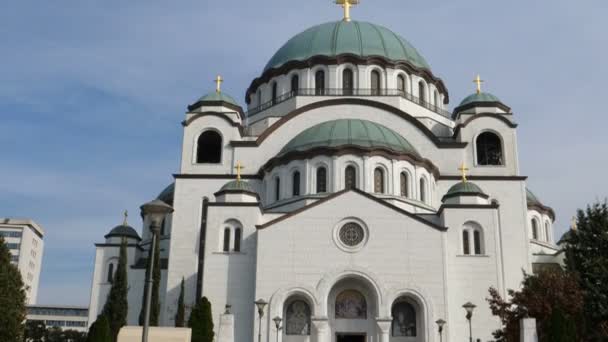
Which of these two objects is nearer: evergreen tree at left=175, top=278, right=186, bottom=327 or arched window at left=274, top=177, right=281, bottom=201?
evergreen tree at left=175, top=278, right=186, bottom=327

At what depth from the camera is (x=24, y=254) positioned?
88312 mm

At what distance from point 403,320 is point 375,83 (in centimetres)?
1448

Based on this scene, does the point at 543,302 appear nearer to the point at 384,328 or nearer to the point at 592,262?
the point at 592,262

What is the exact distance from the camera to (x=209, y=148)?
35.3m

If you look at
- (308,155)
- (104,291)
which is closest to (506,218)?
(308,155)

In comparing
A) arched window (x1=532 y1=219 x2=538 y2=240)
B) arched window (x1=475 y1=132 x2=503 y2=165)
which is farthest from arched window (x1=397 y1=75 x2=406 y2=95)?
arched window (x1=532 y1=219 x2=538 y2=240)

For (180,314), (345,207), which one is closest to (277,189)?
(345,207)

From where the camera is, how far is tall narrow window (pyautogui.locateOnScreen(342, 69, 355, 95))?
3666 centimetres

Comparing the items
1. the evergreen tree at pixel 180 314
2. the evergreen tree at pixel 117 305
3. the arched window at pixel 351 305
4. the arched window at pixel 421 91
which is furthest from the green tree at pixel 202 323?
the arched window at pixel 421 91

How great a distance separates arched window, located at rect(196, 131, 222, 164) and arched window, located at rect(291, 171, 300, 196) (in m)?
4.56

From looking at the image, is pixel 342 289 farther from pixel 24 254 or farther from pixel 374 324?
pixel 24 254

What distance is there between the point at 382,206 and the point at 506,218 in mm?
6905

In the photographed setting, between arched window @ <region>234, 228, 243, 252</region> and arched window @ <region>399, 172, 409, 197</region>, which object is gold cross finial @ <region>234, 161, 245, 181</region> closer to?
arched window @ <region>234, 228, 243, 252</region>

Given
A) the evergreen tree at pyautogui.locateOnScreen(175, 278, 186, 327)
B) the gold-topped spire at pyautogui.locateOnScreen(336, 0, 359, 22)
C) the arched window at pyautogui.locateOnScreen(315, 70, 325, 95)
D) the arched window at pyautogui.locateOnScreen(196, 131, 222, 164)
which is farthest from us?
the gold-topped spire at pyautogui.locateOnScreen(336, 0, 359, 22)
